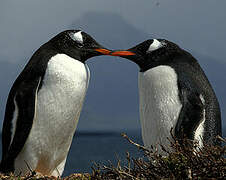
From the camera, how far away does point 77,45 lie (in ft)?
18.6

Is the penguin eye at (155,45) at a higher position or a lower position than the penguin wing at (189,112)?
higher

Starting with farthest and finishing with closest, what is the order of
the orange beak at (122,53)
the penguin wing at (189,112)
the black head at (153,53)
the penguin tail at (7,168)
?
1. the orange beak at (122,53)
2. the black head at (153,53)
3. the penguin tail at (7,168)
4. the penguin wing at (189,112)

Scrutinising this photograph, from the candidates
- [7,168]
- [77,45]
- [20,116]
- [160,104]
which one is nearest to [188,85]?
[160,104]

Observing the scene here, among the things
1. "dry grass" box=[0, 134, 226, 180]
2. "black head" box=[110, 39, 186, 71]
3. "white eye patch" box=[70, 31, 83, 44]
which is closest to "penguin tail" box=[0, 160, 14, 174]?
"white eye patch" box=[70, 31, 83, 44]

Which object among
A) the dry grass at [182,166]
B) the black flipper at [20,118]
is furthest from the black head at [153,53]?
the dry grass at [182,166]

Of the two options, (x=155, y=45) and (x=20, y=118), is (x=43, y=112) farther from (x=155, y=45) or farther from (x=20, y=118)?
(x=155, y=45)

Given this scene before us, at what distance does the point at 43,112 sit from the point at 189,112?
70.7 inches

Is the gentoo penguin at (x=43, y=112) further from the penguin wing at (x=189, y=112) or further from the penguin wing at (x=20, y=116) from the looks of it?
the penguin wing at (x=189, y=112)

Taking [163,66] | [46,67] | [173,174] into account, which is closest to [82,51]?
[46,67]

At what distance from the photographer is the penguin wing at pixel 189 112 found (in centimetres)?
508

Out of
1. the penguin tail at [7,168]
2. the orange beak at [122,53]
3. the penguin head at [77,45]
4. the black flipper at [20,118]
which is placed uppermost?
the penguin head at [77,45]

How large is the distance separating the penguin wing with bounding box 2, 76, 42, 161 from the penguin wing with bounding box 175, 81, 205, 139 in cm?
179

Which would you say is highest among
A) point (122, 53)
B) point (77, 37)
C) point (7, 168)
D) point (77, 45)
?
point (77, 37)

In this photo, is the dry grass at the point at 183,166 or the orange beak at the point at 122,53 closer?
the dry grass at the point at 183,166
